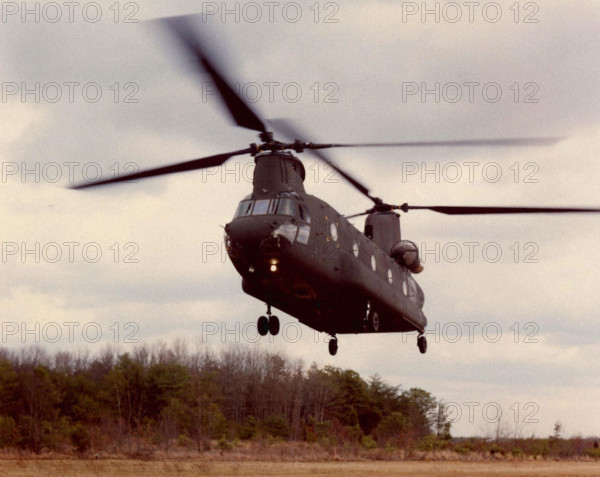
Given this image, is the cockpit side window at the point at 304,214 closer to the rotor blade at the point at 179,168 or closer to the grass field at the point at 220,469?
the rotor blade at the point at 179,168

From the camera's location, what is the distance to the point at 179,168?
23.2 metres

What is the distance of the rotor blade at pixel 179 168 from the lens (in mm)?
22188

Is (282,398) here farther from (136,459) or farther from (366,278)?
(366,278)

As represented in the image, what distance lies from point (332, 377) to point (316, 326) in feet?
184

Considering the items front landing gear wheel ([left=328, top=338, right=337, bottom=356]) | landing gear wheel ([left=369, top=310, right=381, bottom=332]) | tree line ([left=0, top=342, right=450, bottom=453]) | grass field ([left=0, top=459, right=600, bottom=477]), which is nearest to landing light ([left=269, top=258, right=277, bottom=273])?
landing gear wheel ([left=369, top=310, right=381, bottom=332])

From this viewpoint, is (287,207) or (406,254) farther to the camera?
(406,254)

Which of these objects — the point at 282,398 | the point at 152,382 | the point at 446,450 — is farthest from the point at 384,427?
the point at 152,382

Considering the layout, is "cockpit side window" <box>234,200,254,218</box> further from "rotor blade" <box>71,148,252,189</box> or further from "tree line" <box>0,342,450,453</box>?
"tree line" <box>0,342,450,453</box>

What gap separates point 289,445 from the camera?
63438 millimetres

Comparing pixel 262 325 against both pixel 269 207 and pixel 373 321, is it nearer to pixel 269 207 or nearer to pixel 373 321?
pixel 269 207

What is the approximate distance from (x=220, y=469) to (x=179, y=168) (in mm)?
28766

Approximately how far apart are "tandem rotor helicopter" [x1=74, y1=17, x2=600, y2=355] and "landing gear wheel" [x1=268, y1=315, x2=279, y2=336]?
0.10 feet

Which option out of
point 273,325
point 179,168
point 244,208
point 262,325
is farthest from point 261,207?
point 273,325

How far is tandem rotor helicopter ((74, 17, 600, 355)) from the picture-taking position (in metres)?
21.5
